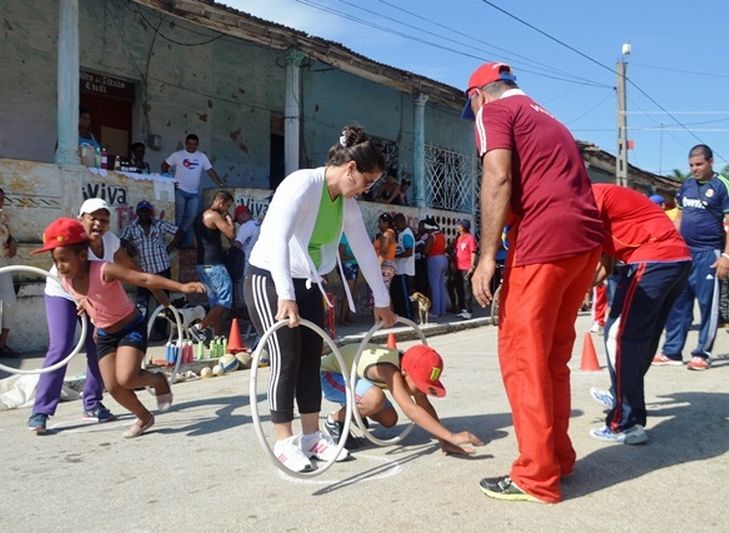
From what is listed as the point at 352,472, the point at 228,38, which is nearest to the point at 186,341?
the point at 352,472

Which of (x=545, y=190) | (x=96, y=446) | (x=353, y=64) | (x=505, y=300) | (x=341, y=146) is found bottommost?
(x=96, y=446)

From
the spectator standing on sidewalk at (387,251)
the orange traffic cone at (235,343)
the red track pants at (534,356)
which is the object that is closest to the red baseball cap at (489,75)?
the red track pants at (534,356)

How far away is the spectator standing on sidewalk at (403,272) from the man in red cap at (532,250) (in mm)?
9695

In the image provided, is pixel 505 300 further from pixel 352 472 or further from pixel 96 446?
pixel 96 446

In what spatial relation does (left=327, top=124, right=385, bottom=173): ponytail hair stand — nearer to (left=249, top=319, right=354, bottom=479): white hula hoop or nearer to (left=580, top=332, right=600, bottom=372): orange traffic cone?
(left=249, top=319, right=354, bottom=479): white hula hoop

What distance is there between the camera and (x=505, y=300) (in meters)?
4.06

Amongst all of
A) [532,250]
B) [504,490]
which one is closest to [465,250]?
[532,250]

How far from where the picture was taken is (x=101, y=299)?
5.61 m

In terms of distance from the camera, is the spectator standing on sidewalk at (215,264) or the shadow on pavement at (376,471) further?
the spectator standing on sidewalk at (215,264)

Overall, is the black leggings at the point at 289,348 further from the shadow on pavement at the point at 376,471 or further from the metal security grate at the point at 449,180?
the metal security grate at the point at 449,180

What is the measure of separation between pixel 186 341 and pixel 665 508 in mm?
6439

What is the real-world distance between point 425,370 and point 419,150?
13735mm

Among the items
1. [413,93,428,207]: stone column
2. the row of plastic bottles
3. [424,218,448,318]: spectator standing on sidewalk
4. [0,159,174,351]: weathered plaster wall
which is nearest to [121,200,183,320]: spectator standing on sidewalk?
[0,159,174,351]: weathered plaster wall

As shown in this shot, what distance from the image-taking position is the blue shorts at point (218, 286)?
1027cm
